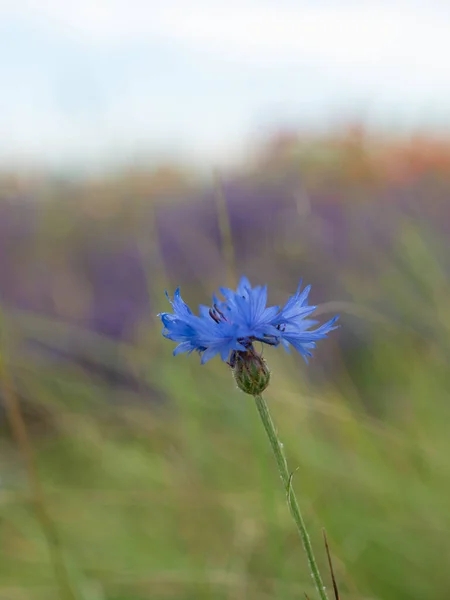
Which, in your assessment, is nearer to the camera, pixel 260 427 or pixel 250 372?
pixel 250 372

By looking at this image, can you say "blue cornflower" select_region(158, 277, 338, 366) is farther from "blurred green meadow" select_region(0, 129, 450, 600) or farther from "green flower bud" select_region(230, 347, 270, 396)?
"blurred green meadow" select_region(0, 129, 450, 600)

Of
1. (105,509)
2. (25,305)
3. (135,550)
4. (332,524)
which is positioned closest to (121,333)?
(25,305)

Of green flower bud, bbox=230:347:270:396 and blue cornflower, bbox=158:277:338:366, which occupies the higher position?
blue cornflower, bbox=158:277:338:366

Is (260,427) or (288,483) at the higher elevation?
(260,427)

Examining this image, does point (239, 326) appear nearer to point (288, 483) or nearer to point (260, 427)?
point (288, 483)

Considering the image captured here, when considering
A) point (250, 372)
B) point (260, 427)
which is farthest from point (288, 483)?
point (260, 427)

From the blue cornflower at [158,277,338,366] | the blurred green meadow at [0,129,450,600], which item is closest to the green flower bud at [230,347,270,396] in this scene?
the blue cornflower at [158,277,338,366]

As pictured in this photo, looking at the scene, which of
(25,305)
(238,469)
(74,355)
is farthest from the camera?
(25,305)

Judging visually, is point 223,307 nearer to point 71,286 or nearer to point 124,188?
point 71,286
